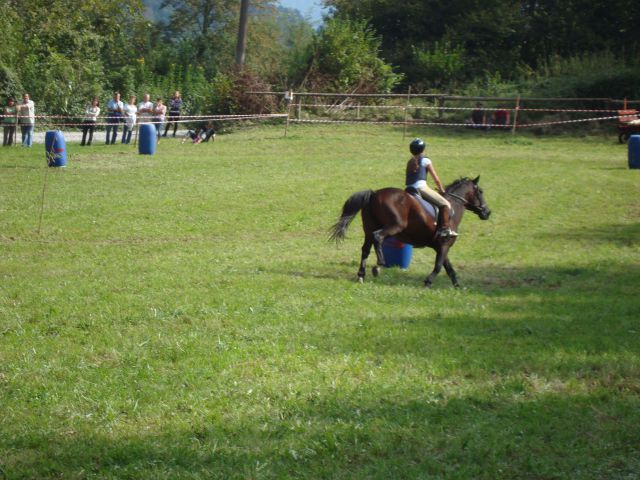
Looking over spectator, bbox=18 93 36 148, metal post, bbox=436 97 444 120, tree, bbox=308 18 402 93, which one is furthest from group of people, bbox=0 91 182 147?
metal post, bbox=436 97 444 120

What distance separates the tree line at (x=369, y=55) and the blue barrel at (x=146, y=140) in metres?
11.6

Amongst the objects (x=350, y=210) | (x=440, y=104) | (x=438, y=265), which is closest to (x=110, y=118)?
(x=440, y=104)

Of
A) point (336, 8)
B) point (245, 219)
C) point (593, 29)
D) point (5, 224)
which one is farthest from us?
point (336, 8)

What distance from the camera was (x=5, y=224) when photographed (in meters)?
18.6

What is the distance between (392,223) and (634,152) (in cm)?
1716

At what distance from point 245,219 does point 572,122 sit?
22269 mm

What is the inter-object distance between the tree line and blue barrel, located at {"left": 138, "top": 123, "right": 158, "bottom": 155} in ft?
38.1

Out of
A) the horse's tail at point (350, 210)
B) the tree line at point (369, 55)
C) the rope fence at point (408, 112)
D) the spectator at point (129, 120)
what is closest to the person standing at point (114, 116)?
the spectator at point (129, 120)

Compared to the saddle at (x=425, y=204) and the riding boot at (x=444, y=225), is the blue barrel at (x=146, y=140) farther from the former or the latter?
the riding boot at (x=444, y=225)

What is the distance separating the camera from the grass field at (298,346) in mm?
6770

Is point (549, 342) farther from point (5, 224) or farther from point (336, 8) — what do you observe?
point (336, 8)

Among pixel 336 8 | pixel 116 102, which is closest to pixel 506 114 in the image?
pixel 116 102

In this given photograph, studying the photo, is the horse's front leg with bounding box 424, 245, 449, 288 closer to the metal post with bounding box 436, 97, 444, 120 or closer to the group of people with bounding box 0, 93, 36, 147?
the group of people with bounding box 0, 93, 36, 147

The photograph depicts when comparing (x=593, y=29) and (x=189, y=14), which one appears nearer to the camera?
(x=593, y=29)
